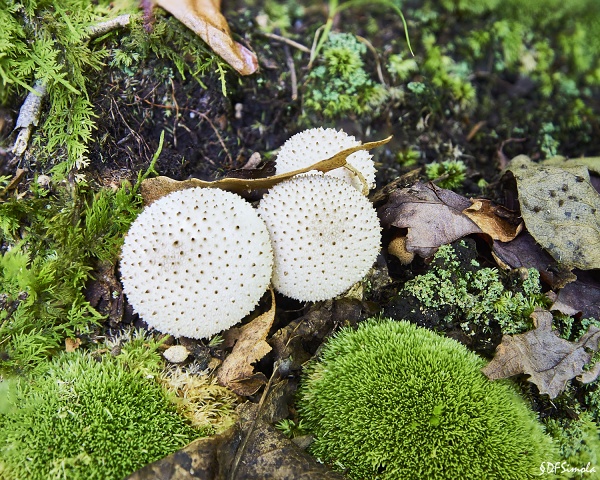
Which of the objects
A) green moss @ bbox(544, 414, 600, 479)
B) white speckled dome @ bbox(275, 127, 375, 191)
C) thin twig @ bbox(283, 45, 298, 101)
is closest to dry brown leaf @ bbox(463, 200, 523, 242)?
white speckled dome @ bbox(275, 127, 375, 191)

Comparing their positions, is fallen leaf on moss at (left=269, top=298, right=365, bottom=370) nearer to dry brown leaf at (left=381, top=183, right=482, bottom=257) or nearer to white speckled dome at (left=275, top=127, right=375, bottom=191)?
dry brown leaf at (left=381, top=183, right=482, bottom=257)

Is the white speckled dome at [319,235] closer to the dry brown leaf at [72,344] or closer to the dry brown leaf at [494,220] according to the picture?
the dry brown leaf at [494,220]

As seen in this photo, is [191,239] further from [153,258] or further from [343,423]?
[343,423]

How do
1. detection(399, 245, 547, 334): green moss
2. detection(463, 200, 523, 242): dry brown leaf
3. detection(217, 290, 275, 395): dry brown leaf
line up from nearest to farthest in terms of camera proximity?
detection(217, 290, 275, 395): dry brown leaf → detection(399, 245, 547, 334): green moss → detection(463, 200, 523, 242): dry brown leaf

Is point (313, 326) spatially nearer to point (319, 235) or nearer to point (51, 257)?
point (319, 235)

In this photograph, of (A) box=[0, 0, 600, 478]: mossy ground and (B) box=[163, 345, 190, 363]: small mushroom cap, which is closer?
(B) box=[163, 345, 190, 363]: small mushroom cap

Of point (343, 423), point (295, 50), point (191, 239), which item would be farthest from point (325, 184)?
point (295, 50)

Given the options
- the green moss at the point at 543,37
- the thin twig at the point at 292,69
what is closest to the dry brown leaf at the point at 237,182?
the thin twig at the point at 292,69
